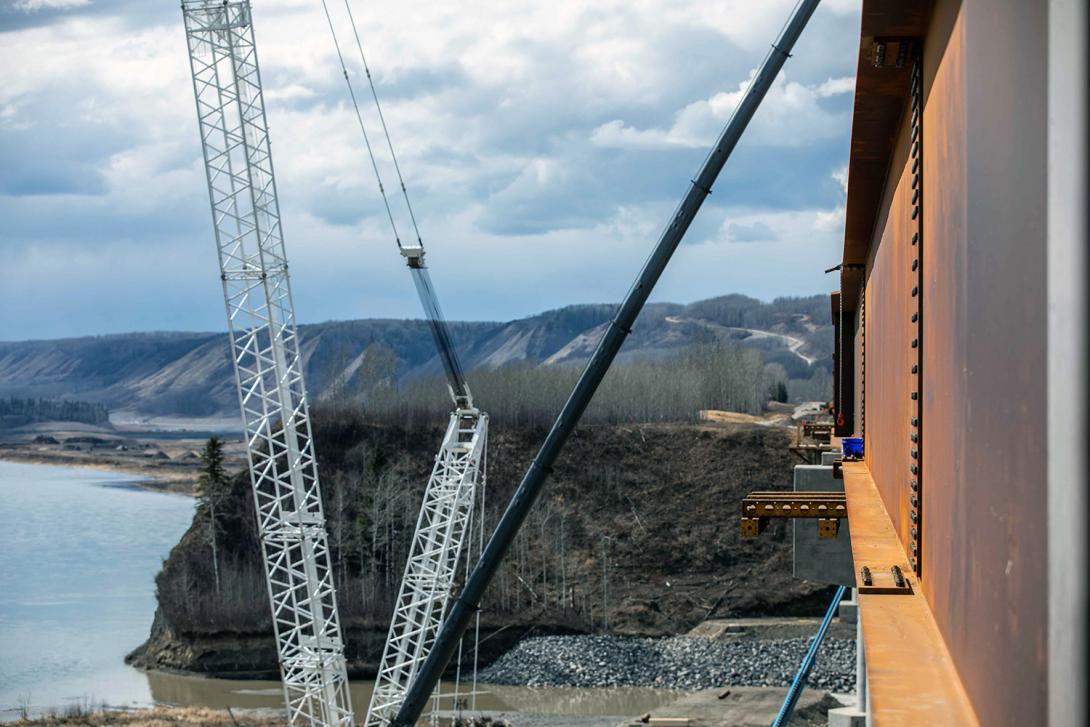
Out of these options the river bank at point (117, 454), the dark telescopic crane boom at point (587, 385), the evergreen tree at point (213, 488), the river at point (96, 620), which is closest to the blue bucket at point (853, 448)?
the dark telescopic crane boom at point (587, 385)

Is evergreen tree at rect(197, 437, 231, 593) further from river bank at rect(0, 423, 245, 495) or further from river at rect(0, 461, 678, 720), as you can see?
river bank at rect(0, 423, 245, 495)

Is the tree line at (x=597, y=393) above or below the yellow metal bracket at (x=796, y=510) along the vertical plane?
below

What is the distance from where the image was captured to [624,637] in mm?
46969

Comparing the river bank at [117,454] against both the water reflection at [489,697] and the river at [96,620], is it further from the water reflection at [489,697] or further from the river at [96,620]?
the water reflection at [489,697]

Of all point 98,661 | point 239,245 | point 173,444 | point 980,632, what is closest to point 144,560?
point 98,661

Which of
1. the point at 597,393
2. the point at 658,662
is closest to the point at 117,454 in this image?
the point at 597,393

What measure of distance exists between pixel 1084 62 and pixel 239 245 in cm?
2926

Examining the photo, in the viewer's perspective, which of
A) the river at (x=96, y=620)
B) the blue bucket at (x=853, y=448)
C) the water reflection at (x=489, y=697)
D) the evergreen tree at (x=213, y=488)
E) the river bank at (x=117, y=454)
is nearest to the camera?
the blue bucket at (x=853, y=448)

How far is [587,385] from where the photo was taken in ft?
58.0

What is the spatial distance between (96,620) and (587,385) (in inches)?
1830

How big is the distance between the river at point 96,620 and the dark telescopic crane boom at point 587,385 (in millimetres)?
22037

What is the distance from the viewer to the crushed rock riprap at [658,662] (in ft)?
130

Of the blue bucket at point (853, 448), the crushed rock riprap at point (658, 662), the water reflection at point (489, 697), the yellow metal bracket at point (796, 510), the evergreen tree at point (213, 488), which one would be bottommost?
the water reflection at point (489, 697)

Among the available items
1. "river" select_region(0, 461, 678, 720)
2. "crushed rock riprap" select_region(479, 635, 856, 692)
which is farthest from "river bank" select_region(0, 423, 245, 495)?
"crushed rock riprap" select_region(479, 635, 856, 692)
